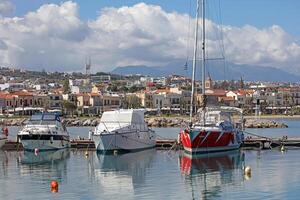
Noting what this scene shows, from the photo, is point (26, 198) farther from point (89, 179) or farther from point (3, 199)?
point (89, 179)

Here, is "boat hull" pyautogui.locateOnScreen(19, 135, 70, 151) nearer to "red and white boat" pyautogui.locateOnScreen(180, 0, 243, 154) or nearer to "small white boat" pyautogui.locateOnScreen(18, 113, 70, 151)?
"small white boat" pyautogui.locateOnScreen(18, 113, 70, 151)

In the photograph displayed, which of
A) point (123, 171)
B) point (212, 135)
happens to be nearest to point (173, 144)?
point (212, 135)

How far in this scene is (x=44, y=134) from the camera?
51719 mm

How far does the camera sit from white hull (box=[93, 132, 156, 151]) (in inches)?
1970

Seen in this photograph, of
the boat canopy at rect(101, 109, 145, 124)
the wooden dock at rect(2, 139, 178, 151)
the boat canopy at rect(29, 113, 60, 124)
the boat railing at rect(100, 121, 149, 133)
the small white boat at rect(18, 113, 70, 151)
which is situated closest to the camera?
the boat railing at rect(100, 121, 149, 133)

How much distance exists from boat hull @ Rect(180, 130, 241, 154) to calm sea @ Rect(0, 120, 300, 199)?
2.81 feet

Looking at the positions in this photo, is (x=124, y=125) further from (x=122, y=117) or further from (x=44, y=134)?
(x=44, y=134)

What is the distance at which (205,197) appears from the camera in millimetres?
28719

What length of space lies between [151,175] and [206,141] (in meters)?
12.6

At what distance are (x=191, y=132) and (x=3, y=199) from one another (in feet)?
72.1

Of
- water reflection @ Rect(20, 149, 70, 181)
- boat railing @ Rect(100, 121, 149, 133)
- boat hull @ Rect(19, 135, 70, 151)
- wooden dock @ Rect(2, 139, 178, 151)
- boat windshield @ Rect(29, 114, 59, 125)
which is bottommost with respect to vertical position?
water reflection @ Rect(20, 149, 70, 181)

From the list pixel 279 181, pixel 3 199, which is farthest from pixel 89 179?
pixel 279 181

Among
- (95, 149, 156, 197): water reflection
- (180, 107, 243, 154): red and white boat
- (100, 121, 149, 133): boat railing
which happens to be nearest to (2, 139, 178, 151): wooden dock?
(95, 149, 156, 197): water reflection

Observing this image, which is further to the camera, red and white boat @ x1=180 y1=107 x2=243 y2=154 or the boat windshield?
the boat windshield
